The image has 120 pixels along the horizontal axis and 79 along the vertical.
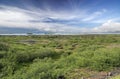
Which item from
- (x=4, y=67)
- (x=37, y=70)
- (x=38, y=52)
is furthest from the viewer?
(x=38, y=52)

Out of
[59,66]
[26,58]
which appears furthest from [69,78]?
[26,58]

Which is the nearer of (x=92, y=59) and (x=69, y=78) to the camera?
(x=69, y=78)

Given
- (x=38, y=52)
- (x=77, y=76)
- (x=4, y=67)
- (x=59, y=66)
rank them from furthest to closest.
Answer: (x=38, y=52), (x=59, y=66), (x=77, y=76), (x=4, y=67)

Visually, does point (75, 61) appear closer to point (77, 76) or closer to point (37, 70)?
point (77, 76)

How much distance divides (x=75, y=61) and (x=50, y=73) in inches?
551

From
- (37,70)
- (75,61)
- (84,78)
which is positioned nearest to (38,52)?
(75,61)

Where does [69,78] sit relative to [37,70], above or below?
below

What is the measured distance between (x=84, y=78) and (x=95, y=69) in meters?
5.04

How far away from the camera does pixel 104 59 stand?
36.4m

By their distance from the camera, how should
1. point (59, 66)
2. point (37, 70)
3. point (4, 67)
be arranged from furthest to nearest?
1. point (59, 66)
2. point (4, 67)
3. point (37, 70)

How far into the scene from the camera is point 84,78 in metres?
30.0

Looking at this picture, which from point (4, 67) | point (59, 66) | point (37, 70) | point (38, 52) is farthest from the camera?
point (38, 52)

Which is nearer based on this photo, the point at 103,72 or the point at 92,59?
the point at 103,72

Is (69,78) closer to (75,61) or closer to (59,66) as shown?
(59,66)
